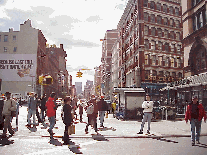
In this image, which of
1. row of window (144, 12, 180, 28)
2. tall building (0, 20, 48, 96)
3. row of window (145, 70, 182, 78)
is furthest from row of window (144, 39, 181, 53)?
tall building (0, 20, 48, 96)

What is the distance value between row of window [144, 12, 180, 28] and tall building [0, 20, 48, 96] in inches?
1563

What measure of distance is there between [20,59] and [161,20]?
46.8 meters

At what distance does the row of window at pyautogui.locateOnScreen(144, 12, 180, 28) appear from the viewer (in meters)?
47.8

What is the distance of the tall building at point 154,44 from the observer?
4622 cm

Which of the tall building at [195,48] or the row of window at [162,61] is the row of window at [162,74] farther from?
the tall building at [195,48]

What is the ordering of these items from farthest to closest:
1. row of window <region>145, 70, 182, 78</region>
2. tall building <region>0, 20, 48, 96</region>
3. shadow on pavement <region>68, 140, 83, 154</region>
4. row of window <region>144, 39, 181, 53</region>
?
1. tall building <region>0, 20, 48, 96</region>
2. row of window <region>144, 39, 181, 53</region>
3. row of window <region>145, 70, 182, 78</region>
4. shadow on pavement <region>68, 140, 83, 154</region>

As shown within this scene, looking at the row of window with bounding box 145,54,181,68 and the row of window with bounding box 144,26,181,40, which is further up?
the row of window with bounding box 144,26,181,40

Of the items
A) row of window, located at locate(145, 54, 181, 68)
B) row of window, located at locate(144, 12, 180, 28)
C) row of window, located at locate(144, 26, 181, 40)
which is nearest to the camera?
row of window, located at locate(145, 54, 181, 68)

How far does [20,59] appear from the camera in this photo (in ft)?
254

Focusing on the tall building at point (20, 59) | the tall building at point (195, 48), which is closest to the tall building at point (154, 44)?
the tall building at point (195, 48)

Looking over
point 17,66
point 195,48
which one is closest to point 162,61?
point 195,48

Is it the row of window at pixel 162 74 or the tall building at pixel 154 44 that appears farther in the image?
the row of window at pixel 162 74

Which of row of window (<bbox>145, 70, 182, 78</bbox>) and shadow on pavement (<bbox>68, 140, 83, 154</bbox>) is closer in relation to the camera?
shadow on pavement (<bbox>68, 140, 83, 154</bbox>)

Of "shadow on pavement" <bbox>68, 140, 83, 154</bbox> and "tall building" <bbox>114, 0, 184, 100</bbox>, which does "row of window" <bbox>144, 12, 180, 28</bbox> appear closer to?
"tall building" <bbox>114, 0, 184, 100</bbox>
